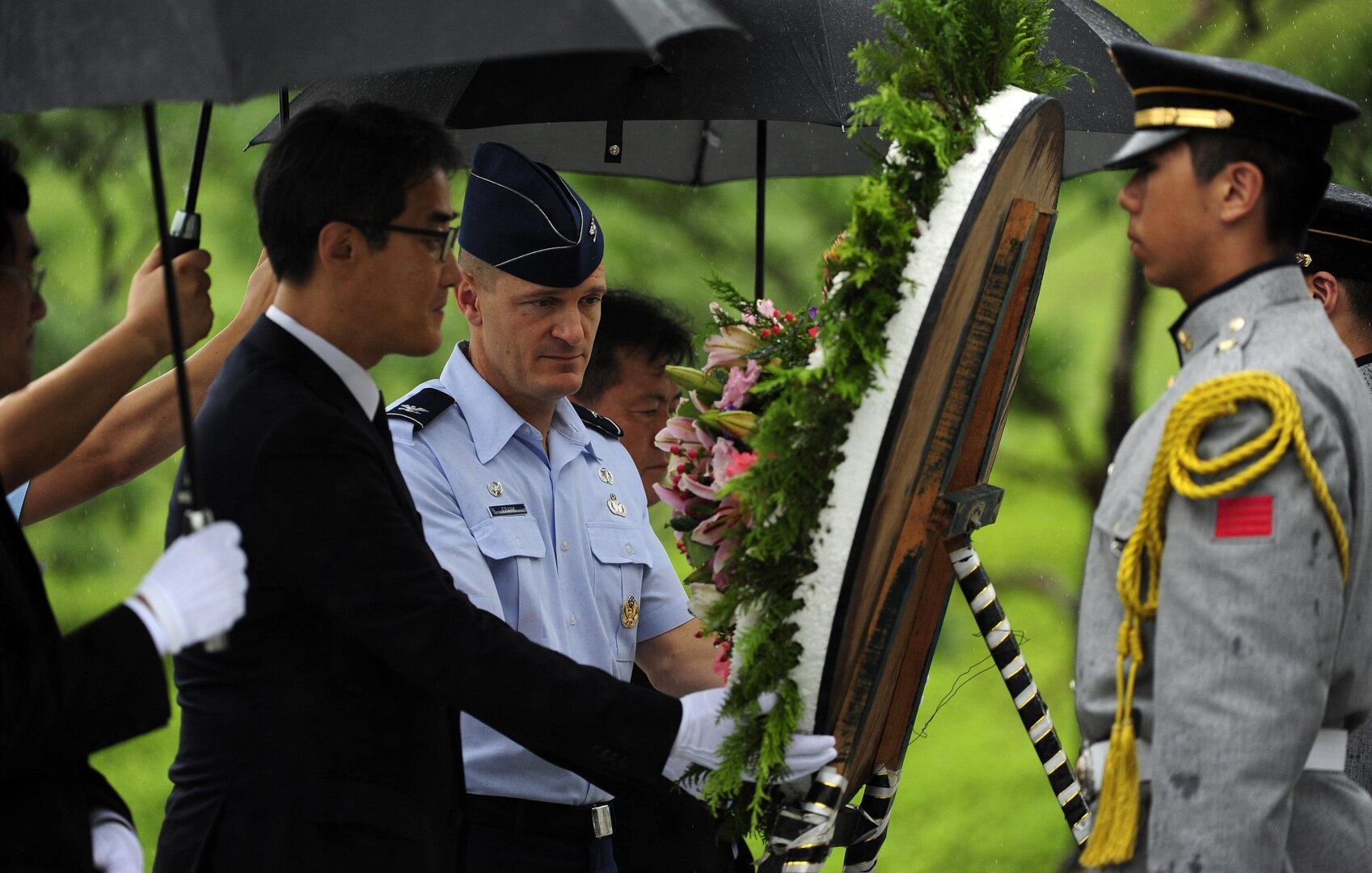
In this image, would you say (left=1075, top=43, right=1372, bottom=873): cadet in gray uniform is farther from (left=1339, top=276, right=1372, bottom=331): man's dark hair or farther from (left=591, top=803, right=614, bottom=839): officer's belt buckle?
(left=1339, top=276, right=1372, bottom=331): man's dark hair

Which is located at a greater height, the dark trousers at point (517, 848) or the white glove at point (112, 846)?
the white glove at point (112, 846)

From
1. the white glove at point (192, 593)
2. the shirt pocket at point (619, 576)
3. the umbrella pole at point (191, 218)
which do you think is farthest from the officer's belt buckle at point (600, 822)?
the umbrella pole at point (191, 218)

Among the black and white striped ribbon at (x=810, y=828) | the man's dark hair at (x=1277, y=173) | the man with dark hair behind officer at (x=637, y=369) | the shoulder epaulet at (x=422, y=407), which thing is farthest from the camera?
the man with dark hair behind officer at (x=637, y=369)

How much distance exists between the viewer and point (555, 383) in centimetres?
287

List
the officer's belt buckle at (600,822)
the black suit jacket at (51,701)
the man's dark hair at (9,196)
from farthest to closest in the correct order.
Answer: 1. the officer's belt buckle at (600,822)
2. the man's dark hair at (9,196)
3. the black suit jacket at (51,701)

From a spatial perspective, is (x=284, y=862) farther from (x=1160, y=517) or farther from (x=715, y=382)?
(x=1160, y=517)

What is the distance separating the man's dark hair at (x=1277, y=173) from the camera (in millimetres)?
1846

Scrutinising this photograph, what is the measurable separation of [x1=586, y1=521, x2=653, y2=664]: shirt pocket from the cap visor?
1.29 m

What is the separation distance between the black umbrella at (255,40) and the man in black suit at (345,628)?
0.50m

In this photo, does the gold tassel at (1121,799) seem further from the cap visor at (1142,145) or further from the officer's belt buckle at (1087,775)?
the cap visor at (1142,145)

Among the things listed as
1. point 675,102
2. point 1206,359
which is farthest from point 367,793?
point 675,102

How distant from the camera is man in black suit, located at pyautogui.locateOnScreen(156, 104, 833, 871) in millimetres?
2016

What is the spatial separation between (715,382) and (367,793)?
33.3 inches

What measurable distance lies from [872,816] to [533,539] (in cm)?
80
